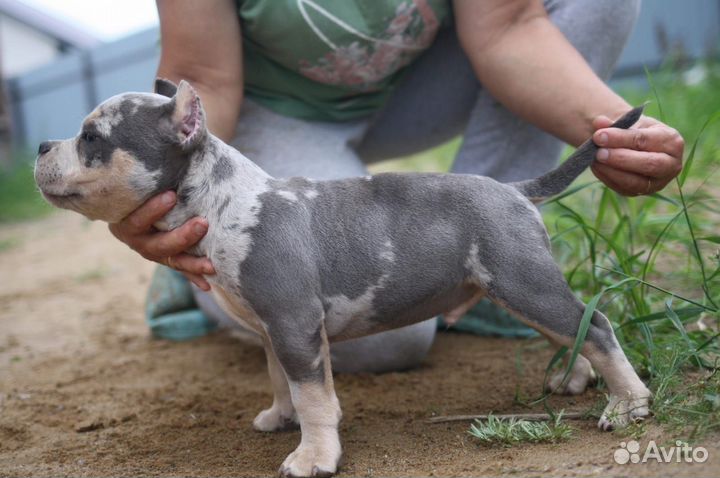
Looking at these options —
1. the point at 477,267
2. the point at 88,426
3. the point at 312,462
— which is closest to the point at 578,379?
the point at 477,267

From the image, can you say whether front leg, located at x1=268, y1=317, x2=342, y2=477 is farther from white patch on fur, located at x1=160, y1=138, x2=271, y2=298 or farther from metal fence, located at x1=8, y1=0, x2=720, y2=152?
metal fence, located at x1=8, y1=0, x2=720, y2=152

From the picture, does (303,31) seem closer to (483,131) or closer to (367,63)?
(367,63)

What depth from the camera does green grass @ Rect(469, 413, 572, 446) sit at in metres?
2.04

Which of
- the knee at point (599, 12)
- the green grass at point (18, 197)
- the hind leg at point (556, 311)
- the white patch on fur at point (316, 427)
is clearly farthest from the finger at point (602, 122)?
the green grass at point (18, 197)

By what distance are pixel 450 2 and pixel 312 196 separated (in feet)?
4.22

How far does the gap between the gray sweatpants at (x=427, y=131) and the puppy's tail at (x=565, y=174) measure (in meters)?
0.88

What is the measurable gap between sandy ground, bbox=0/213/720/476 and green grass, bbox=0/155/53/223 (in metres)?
5.58

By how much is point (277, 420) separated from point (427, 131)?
168 centimetres

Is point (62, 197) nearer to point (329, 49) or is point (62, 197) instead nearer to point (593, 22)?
point (329, 49)

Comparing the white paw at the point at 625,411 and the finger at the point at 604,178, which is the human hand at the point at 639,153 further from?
the white paw at the point at 625,411

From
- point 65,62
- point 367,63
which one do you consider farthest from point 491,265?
point 65,62

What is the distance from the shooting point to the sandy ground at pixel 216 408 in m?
2.00

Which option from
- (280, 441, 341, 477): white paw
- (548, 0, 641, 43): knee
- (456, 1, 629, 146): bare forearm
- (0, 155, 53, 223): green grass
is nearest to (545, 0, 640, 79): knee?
(548, 0, 641, 43): knee

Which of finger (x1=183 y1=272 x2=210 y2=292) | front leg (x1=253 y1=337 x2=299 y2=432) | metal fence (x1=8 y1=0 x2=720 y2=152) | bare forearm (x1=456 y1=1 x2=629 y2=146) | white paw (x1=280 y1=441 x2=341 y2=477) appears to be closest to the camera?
white paw (x1=280 y1=441 x2=341 y2=477)
